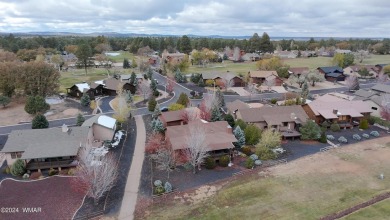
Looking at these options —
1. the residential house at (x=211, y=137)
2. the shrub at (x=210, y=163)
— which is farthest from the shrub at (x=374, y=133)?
the shrub at (x=210, y=163)

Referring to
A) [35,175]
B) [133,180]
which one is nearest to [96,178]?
[133,180]

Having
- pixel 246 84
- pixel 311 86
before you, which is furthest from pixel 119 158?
pixel 311 86

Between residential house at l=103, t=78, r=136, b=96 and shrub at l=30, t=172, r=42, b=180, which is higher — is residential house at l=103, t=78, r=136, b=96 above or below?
above

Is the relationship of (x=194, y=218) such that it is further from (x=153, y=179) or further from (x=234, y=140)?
(x=234, y=140)

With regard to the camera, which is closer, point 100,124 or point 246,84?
point 100,124

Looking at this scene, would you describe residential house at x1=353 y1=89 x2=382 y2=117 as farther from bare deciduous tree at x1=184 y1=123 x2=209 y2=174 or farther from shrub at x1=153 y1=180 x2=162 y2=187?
shrub at x1=153 y1=180 x2=162 y2=187

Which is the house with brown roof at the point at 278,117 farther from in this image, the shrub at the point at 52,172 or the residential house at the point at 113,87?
the residential house at the point at 113,87

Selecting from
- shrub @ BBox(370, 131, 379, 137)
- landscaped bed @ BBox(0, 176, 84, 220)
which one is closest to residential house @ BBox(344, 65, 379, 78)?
shrub @ BBox(370, 131, 379, 137)
